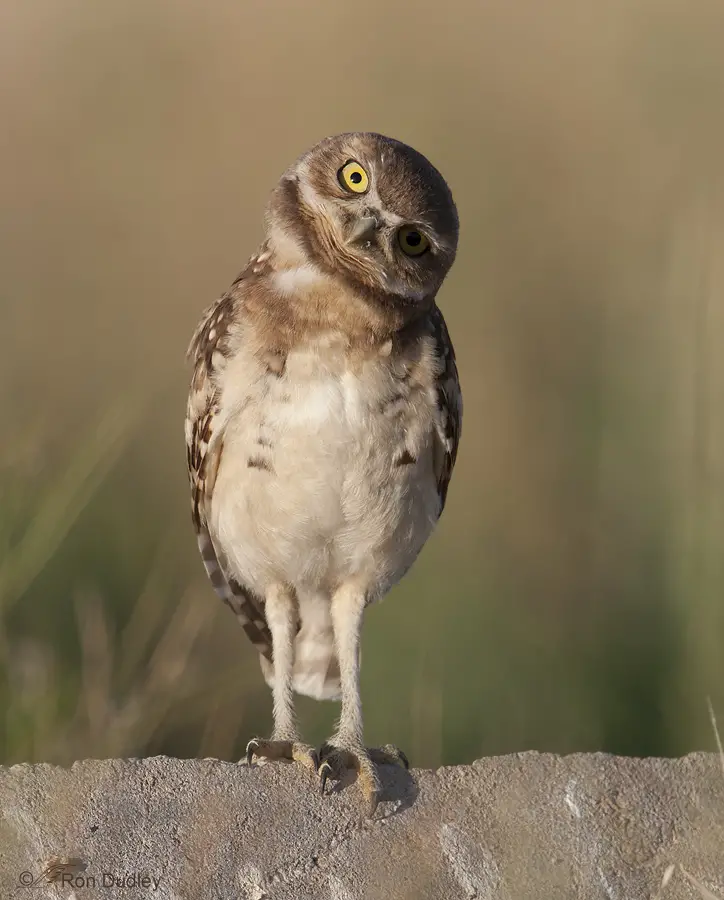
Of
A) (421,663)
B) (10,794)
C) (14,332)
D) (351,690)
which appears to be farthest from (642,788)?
(14,332)

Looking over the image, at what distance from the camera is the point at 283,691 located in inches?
117

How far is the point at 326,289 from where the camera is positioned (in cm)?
270

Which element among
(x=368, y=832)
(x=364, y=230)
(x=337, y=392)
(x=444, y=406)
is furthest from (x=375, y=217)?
(x=368, y=832)

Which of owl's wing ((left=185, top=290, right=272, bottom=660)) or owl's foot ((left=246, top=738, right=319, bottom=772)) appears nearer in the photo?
owl's foot ((left=246, top=738, right=319, bottom=772))

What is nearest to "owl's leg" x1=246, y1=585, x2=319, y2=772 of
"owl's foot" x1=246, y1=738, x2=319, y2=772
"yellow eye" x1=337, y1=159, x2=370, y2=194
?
"owl's foot" x1=246, y1=738, x2=319, y2=772

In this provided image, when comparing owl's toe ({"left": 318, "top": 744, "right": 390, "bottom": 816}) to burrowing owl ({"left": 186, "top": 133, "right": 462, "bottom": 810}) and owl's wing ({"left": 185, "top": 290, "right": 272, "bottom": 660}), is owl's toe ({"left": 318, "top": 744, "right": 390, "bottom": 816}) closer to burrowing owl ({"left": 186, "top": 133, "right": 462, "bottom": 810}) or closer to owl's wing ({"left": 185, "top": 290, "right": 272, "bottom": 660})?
burrowing owl ({"left": 186, "top": 133, "right": 462, "bottom": 810})

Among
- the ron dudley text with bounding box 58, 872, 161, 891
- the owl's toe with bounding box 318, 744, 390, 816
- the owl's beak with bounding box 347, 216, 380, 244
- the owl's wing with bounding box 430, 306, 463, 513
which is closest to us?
the ron dudley text with bounding box 58, 872, 161, 891

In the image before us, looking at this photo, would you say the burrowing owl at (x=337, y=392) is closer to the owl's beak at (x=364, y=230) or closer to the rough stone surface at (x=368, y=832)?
the owl's beak at (x=364, y=230)

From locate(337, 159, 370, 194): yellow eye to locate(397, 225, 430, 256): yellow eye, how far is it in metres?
0.11

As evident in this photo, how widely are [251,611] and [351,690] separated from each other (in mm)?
550

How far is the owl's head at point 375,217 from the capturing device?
2637 mm

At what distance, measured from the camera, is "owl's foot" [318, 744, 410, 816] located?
7.95 feet

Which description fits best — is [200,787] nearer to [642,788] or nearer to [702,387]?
[642,788]

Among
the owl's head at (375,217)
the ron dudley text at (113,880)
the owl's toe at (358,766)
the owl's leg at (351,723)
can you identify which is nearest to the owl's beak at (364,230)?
the owl's head at (375,217)
